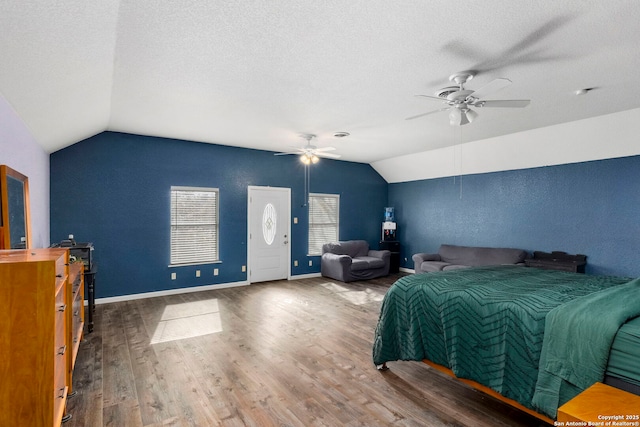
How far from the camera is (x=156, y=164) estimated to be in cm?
564

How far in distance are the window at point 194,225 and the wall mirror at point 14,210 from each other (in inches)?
103

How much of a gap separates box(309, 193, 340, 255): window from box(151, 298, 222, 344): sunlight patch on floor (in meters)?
2.91

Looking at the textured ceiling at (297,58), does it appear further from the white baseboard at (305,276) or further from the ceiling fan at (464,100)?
the white baseboard at (305,276)

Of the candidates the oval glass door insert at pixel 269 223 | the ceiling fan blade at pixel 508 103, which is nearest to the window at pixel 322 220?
the oval glass door insert at pixel 269 223

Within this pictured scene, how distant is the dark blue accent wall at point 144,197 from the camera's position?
5.02 meters

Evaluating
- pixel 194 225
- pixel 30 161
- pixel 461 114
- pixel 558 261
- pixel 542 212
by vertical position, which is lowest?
pixel 558 261

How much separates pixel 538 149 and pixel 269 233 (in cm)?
517

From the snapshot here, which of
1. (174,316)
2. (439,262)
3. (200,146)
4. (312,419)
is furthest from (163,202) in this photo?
(439,262)

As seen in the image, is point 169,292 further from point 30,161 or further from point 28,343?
point 28,343

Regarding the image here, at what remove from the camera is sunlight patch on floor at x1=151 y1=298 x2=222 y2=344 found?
12.9 feet

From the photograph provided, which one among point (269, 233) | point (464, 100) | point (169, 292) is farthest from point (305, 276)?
point (464, 100)

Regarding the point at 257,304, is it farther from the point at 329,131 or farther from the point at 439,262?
the point at 439,262

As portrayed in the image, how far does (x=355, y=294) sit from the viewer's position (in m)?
5.92

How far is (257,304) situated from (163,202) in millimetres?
2438
